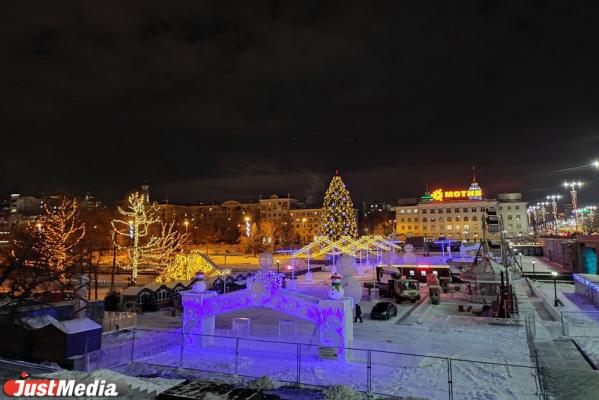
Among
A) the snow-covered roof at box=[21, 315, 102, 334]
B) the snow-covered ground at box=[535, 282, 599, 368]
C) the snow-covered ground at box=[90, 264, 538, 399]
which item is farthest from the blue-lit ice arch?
the snow-covered ground at box=[535, 282, 599, 368]

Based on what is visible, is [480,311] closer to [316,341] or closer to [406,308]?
[406,308]

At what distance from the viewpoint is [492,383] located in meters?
10.6

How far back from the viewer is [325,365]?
38.8ft

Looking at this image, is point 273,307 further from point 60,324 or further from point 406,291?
point 406,291

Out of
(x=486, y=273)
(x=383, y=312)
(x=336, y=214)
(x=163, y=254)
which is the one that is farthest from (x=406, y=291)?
(x=336, y=214)

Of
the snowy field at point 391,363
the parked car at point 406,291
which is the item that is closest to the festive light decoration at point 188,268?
the parked car at point 406,291

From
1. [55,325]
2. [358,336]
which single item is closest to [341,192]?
[358,336]

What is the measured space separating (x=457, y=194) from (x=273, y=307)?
12177cm

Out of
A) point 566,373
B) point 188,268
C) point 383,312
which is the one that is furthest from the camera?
point 188,268

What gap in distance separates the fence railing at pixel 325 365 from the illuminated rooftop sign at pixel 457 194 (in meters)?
120

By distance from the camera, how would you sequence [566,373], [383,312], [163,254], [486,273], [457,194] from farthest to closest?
[457,194], [163,254], [486,273], [383,312], [566,373]

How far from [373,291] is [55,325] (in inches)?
834

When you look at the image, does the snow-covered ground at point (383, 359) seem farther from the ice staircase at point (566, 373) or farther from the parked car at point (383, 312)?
the parked car at point (383, 312)

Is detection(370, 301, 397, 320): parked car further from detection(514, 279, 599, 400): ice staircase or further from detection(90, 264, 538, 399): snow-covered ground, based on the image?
detection(514, 279, 599, 400): ice staircase
